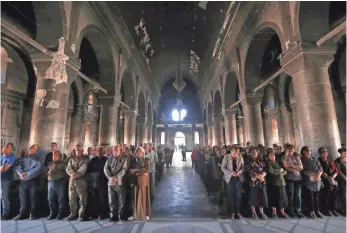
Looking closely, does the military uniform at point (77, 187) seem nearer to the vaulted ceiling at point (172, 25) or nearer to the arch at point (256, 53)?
the vaulted ceiling at point (172, 25)

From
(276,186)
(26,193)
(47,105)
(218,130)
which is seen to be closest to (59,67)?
(47,105)

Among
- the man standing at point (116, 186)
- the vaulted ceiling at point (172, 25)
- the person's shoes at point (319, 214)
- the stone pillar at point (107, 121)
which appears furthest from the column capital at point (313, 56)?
the stone pillar at point (107, 121)

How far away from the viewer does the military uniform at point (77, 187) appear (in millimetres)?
4125

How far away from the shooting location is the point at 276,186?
4.29 m

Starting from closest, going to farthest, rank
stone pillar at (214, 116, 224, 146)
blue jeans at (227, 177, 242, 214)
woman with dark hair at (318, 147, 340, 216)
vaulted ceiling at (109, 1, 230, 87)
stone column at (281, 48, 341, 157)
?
1. woman with dark hair at (318, 147, 340, 216)
2. blue jeans at (227, 177, 242, 214)
3. stone column at (281, 48, 341, 157)
4. vaulted ceiling at (109, 1, 230, 87)
5. stone pillar at (214, 116, 224, 146)

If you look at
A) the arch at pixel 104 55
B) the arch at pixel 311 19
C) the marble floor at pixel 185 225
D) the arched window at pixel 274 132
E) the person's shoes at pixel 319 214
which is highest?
the arch at pixel 104 55

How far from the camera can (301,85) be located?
188 inches

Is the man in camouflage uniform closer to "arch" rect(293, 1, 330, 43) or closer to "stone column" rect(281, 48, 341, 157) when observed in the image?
"stone column" rect(281, 48, 341, 157)

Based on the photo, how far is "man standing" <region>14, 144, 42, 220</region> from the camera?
4.09m

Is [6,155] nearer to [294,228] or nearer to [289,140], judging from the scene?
[294,228]

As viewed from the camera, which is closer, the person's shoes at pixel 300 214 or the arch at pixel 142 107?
the person's shoes at pixel 300 214

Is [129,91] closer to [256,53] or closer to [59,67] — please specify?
[59,67]

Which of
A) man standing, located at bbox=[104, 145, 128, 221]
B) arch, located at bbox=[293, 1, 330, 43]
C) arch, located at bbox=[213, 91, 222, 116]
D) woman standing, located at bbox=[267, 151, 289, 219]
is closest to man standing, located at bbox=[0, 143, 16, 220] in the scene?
man standing, located at bbox=[104, 145, 128, 221]

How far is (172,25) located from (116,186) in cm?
1205
